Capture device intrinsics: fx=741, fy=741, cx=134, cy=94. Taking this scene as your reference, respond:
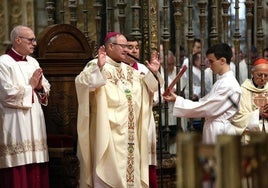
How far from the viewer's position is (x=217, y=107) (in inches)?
277

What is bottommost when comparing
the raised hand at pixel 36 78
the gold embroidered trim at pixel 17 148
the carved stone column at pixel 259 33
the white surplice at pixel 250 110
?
the gold embroidered trim at pixel 17 148

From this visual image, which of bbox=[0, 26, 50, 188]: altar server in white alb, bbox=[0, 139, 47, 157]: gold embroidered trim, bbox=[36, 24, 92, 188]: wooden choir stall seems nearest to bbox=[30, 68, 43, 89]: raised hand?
bbox=[0, 26, 50, 188]: altar server in white alb

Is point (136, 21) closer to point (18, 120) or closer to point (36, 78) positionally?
point (36, 78)

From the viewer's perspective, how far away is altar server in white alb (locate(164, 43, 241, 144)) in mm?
6996

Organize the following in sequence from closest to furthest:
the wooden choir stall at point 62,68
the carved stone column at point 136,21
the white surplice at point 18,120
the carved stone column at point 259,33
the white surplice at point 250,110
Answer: the white surplice at point 18,120
the white surplice at point 250,110
the wooden choir stall at point 62,68
the carved stone column at point 136,21
the carved stone column at point 259,33

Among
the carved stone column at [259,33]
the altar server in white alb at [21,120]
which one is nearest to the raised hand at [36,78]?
the altar server in white alb at [21,120]

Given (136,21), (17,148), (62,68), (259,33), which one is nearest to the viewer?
(17,148)

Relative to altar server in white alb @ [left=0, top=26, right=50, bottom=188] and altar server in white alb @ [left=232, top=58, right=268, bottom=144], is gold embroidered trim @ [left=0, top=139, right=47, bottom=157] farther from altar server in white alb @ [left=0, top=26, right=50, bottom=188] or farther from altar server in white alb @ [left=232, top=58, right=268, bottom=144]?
altar server in white alb @ [left=232, top=58, right=268, bottom=144]

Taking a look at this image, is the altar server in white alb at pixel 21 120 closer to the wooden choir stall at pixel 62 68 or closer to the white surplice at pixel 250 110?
the wooden choir stall at pixel 62 68

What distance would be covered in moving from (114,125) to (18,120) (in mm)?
911

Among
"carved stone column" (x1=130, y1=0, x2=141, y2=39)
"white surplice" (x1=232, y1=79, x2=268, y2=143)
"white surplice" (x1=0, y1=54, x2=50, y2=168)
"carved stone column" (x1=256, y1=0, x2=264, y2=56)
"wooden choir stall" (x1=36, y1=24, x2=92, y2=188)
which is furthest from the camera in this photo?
"carved stone column" (x1=256, y1=0, x2=264, y2=56)

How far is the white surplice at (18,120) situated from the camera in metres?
6.93

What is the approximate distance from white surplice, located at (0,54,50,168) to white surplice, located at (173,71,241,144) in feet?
4.50

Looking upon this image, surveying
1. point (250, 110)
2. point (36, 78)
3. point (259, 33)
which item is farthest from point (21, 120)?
point (259, 33)
